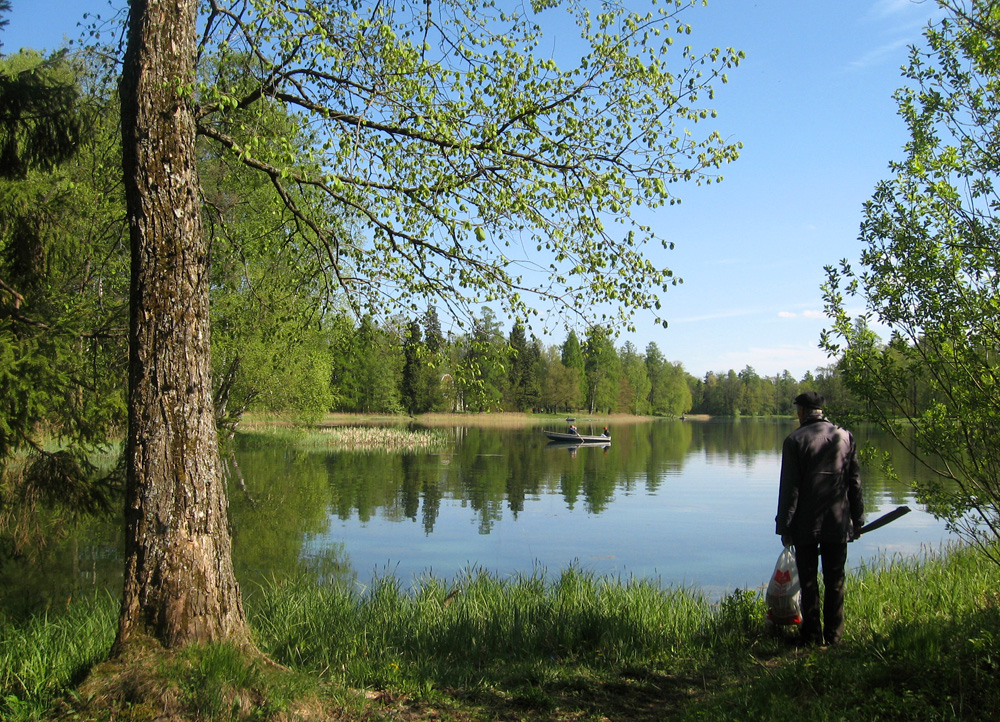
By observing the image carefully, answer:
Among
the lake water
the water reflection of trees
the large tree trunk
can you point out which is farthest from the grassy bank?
the water reflection of trees

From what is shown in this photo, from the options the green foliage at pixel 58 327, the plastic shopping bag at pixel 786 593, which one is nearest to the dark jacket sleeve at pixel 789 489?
the plastic shopping bag at pixel 786 593

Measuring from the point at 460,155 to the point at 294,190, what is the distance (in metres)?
5.23

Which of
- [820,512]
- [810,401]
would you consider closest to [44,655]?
[820,512]

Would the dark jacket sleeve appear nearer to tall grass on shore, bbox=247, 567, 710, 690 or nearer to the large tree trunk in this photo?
tall grass on shore, bbox=247, 567, 710, 690

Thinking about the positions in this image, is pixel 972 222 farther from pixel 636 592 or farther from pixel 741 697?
pixel 636 592

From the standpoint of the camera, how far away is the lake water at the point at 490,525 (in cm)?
1166

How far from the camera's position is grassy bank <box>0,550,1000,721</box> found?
3.90 metres

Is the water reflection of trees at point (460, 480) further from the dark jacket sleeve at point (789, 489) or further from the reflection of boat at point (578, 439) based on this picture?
the dark jacket sleeve at point (789, 489)

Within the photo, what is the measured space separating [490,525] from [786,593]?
1116 centimetres

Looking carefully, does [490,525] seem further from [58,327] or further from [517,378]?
[517,378]

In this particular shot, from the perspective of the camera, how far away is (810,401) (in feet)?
18.6

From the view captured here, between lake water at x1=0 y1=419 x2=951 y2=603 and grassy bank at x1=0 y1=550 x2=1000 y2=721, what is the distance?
2437mm

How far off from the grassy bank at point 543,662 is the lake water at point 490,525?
2437 millimetres

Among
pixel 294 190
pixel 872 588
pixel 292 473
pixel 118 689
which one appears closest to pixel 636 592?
pixel 872 588
